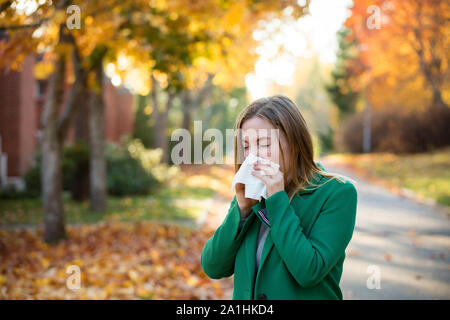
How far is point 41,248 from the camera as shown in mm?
7254

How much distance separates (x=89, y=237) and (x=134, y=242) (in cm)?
96

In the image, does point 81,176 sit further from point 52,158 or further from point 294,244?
point 294,244

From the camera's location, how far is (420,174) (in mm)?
18609

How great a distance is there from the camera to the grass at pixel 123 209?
10.1 m

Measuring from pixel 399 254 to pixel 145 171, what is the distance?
358 inches

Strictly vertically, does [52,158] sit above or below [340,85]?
below

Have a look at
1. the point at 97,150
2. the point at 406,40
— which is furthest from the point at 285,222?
the point at 406,40

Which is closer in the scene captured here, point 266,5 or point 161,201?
point 266,5

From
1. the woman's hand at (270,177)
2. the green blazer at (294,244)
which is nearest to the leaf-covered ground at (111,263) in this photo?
the green blazer at (294,244)

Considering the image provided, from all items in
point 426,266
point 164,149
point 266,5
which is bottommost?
point 426,266

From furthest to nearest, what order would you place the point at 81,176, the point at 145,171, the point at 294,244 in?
1. the point at 145,171
2. the point at 81,176
3. the point at 294,244

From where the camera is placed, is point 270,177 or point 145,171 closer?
point 270,177

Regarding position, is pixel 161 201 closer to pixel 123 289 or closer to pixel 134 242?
pixel 134 242
